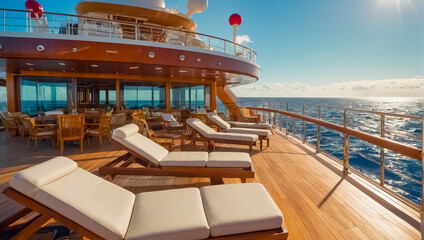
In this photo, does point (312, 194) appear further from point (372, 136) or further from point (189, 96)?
point (189, 96)

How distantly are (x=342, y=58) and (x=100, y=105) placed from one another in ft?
68.0

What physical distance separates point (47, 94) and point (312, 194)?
11489mm

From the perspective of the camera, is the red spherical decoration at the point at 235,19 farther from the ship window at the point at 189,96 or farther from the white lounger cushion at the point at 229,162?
the white lounger cushion at the point at 229,162

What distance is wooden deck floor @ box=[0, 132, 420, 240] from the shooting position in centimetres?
193

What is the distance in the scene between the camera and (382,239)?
178 centimetres

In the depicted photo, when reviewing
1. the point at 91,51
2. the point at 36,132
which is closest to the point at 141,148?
the point at 36,132

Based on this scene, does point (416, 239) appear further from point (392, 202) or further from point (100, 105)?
point (100, 105)

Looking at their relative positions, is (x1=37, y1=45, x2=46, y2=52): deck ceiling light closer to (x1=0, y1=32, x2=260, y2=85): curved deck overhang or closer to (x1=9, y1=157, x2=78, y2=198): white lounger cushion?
(x1=0, y1=32, x2=260, y2=85): curved deck overhang

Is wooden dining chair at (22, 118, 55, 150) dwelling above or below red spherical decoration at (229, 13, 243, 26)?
below

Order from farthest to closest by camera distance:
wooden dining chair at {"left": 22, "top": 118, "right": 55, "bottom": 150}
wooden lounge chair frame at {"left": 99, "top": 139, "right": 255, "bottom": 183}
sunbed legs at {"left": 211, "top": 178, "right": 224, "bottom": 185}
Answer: wooden dining chair at {"left": 22, "top": 118, "right": 55, "bottom": 150} → sunbed legs at {"left": 211, "top": 178, "right": 224, "bottom": 185} → wooden lounge chair frame at {"left": 99, "top": 139, "right": 255, "bottom": 183}

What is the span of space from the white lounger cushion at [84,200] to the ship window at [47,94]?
9.85m

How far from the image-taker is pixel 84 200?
1.47 meters

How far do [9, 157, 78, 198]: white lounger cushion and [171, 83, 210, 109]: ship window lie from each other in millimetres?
10246

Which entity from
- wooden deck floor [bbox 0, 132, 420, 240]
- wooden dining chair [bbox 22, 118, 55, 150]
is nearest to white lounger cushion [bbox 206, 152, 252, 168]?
wooden deck floor [bbox 0, 132, 420, 240]
